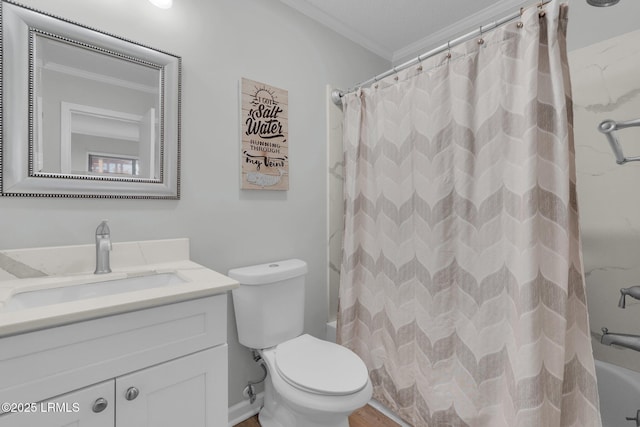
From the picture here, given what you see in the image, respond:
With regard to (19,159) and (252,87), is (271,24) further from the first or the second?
(19,159)

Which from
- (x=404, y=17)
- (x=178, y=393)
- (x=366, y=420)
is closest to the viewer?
(x=178, y=393)

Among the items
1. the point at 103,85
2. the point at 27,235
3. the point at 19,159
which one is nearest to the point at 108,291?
the point at 27,235

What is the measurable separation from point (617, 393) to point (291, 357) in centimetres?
150

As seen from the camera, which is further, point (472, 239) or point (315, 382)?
point (472, 239)

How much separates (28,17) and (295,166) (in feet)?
4.14

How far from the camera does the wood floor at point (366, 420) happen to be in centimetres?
156

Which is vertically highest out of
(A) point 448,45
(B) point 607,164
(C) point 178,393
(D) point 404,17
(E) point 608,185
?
(D) point 404,17

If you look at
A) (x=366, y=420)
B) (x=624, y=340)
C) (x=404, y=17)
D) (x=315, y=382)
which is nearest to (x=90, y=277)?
(x=315, y=382)

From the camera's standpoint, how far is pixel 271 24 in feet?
5.57

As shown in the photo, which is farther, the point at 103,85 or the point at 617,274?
the point at 617,274

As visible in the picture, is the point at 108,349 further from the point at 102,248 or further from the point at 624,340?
the point at 624,340

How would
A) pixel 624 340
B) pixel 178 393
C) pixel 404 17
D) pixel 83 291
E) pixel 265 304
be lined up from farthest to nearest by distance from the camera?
pixel 404 17 < pixel 265 304 < pixel 624 340 < pixel 83 291 < pixel 178 393

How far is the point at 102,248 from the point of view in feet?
3.63

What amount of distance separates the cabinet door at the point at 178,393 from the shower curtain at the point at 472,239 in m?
1.02
